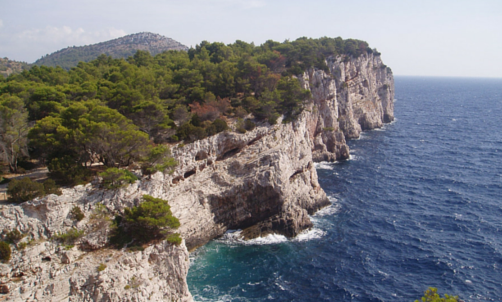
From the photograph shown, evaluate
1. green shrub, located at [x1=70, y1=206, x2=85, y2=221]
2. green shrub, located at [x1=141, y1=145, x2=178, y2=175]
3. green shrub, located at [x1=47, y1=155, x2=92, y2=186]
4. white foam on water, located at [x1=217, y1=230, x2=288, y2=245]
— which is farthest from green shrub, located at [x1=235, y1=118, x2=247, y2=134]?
green shrub, located at [x1=70, y1=206, x2=85, y2=221]

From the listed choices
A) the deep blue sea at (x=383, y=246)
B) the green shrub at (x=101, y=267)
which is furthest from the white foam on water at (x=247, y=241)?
the green shrub at (x=101, y=267)

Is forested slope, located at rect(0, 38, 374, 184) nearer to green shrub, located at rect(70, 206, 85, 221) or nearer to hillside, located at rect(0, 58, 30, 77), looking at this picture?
green shrub, located at rect(70, 206, 85, 221)

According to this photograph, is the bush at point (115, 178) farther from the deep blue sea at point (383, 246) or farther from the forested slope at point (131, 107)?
the deep blue sea at point (383, 246)

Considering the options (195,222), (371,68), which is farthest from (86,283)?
(371,68)

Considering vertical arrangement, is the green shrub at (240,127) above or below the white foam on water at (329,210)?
above

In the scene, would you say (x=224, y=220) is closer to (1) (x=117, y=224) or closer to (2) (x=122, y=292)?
(1) (x=117, y=224)

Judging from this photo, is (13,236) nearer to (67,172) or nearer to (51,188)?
(51,188)
